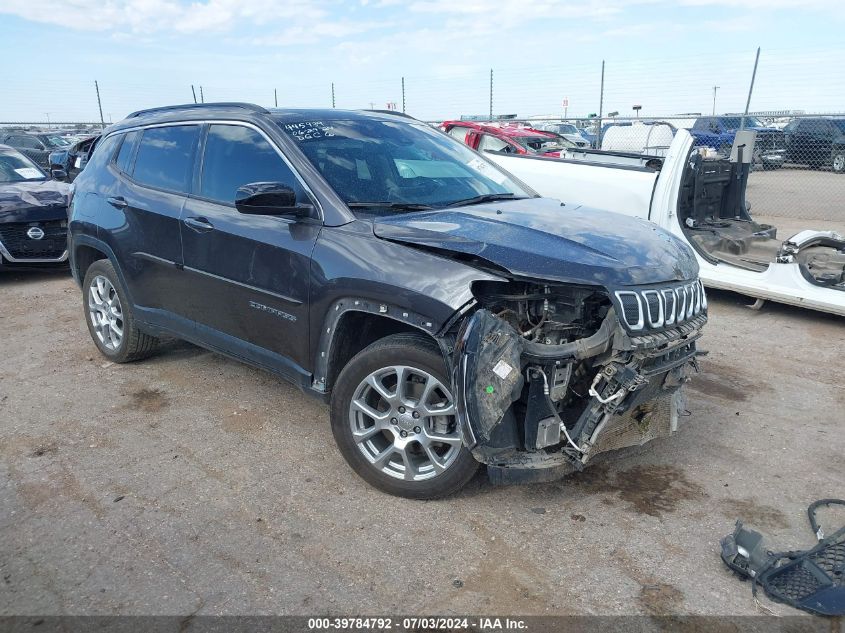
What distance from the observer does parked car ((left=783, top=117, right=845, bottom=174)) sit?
1919 cm

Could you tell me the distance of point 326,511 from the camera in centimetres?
332

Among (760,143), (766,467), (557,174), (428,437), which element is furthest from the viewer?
(760,143)

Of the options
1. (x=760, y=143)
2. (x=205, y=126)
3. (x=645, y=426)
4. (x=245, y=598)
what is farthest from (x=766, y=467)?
(x=760, y=143)

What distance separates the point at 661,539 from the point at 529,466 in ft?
2.29

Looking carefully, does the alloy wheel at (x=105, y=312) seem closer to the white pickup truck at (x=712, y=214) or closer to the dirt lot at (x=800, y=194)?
the white pickup truck at (x=712, y=214)

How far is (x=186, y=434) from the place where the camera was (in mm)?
4168

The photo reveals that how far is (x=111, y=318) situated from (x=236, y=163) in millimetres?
1974

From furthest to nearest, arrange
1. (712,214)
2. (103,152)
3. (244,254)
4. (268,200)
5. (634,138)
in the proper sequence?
1. (634,138)
2. (712,214)
3. (103,152)
4. (244,254)
5. (268,200)

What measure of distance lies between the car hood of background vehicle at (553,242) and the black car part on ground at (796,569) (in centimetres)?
121

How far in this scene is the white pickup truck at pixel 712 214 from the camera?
251 inches

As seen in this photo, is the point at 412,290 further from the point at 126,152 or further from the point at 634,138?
the point at 634,138

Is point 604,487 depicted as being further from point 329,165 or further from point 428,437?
point 329,165

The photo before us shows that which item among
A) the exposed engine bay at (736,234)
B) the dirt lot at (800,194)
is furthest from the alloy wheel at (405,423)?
the dirt lot at (800,194)

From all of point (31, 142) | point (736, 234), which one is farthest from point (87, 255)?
point (31, 142)
